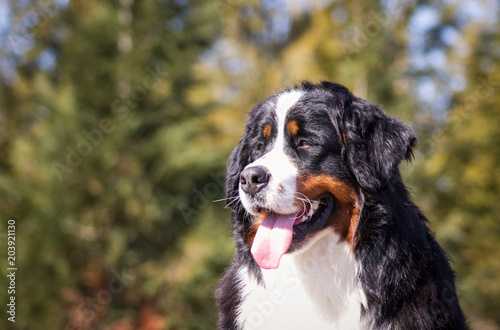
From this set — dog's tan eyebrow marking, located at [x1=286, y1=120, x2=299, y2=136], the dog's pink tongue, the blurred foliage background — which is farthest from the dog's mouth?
the blurred foliage background

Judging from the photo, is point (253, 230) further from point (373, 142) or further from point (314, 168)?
point (373, 142)

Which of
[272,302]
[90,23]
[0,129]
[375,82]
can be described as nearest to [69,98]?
[90,23]

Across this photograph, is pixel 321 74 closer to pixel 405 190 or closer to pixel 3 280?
pixel 3 280

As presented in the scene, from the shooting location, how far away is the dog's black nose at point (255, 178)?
10.1ft

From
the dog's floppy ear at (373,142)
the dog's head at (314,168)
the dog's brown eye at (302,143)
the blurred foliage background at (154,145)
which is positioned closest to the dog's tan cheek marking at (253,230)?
the dog's head at (314,168)

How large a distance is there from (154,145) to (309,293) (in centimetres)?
1056

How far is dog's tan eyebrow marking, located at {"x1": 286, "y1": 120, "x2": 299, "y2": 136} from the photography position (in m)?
3.36

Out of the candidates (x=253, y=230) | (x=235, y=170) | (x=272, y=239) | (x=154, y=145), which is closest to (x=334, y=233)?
(x=272, y=239)

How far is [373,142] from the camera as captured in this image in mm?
3287

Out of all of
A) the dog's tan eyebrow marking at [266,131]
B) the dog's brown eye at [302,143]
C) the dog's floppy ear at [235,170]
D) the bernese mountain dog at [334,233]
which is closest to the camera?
the bernese mountain dog at [334,233]

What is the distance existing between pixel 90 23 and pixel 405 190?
457 inches

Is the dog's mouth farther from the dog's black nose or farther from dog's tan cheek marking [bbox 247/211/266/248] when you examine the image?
the dog's black nose

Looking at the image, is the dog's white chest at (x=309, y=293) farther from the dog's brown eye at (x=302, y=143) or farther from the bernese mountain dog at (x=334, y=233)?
the dog's brown eye at (x=302, y=143)

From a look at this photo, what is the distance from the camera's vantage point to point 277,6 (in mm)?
21375
